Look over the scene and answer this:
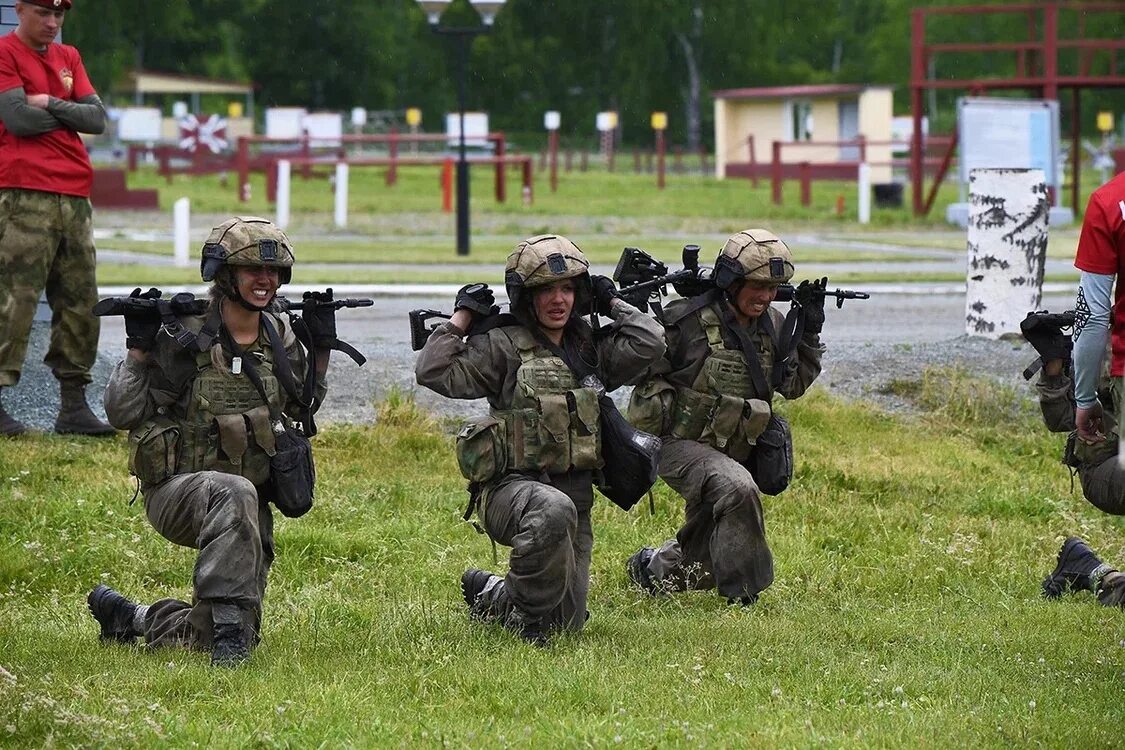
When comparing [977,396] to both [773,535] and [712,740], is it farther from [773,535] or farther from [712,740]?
[712,740]

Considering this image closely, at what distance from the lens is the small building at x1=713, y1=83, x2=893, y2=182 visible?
4922 cm

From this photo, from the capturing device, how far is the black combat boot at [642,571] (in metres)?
8.20

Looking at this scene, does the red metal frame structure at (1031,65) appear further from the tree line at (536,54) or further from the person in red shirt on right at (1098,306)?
the tree line at (536,54)

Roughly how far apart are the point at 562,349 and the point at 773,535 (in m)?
2.70

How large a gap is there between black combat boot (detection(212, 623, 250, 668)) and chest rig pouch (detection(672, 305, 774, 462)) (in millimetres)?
2243

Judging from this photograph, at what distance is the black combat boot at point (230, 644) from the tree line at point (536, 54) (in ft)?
210

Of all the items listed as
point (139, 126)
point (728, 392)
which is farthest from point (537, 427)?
point (139, 126)

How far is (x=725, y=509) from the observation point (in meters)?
7.67

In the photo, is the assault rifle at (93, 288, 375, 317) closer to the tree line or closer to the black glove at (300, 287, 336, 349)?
the black glove at (300, 287, 336, 349)

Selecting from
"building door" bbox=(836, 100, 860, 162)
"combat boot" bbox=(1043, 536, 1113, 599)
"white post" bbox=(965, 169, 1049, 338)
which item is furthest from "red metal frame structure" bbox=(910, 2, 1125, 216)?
"combat boot" bbox=(1043, 536, 1113, 599)

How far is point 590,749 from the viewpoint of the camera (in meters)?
5.37

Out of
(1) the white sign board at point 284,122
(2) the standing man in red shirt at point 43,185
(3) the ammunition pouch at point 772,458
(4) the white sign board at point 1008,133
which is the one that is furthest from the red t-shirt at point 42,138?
(1) the white sign board at point 284,122

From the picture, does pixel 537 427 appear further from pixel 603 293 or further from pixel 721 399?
pixel 721 399

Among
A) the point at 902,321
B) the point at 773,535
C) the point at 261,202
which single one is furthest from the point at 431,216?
the point at 773,535
